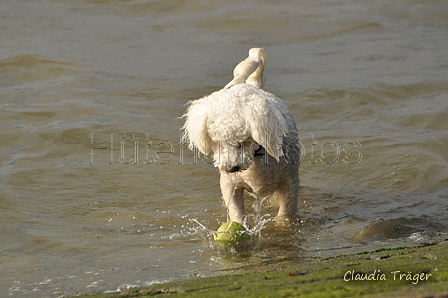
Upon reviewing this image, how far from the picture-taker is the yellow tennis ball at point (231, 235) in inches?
160

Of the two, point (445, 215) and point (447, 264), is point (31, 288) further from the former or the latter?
point (445, 215)

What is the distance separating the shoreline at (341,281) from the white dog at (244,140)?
0.91 metres

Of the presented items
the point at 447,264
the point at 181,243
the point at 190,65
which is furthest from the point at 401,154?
the point at 190,65

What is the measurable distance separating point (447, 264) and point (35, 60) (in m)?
8.29

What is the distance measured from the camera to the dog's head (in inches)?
147

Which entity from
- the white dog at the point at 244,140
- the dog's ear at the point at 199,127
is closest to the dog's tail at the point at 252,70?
the white dog at the point at 244,140

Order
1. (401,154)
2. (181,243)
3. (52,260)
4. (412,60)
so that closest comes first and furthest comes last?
1. (52,260)
2. (181,243)
3. (401,154)
4. (412,60)

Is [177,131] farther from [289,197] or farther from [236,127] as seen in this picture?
[236,127]

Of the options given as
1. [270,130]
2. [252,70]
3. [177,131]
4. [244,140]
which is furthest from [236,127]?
[177,131]

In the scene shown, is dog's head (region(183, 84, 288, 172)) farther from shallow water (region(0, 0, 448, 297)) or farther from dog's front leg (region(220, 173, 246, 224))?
shallow water (region(0, 0, 448, 297))

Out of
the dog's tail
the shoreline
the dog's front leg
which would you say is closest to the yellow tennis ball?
the dog's front leg

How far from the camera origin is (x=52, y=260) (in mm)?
3957

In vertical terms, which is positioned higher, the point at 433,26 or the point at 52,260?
the point at 433,26

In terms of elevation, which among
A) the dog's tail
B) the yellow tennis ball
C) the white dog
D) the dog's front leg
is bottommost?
the yellow tennis ball
